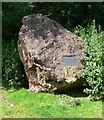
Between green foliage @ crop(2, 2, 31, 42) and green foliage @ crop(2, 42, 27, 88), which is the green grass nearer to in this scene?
green foliage @ crop(2, 42, 27, 88)

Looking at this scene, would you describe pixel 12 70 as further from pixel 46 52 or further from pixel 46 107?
pixel 46 107

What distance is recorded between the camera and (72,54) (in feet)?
25.4

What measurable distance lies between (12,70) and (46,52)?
3.76 feet

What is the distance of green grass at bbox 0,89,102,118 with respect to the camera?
661 cm

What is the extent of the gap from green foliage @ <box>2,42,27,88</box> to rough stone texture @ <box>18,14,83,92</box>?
12.7 inches

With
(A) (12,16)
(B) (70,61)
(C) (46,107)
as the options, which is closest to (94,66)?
(B) (70,61)

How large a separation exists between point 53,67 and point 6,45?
7.79ft

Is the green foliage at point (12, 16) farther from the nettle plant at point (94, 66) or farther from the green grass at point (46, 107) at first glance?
the nettle plant at point (94, 66)

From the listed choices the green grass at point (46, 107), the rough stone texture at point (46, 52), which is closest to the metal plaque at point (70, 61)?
the rough stone texture at point (46, 52)

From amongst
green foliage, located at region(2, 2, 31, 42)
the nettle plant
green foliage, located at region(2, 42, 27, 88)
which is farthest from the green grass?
green foliage, located at region(2, 2, 31, 42)

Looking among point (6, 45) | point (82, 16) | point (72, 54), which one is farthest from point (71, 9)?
point (72, 54)

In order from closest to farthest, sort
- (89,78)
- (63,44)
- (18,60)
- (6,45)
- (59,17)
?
(89,78) < (63,44) < (18,60) < (6,45) < (59,17)

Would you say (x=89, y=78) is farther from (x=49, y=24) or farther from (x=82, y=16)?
(x=82, y=16)

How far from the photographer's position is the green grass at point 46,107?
21.7 feet
